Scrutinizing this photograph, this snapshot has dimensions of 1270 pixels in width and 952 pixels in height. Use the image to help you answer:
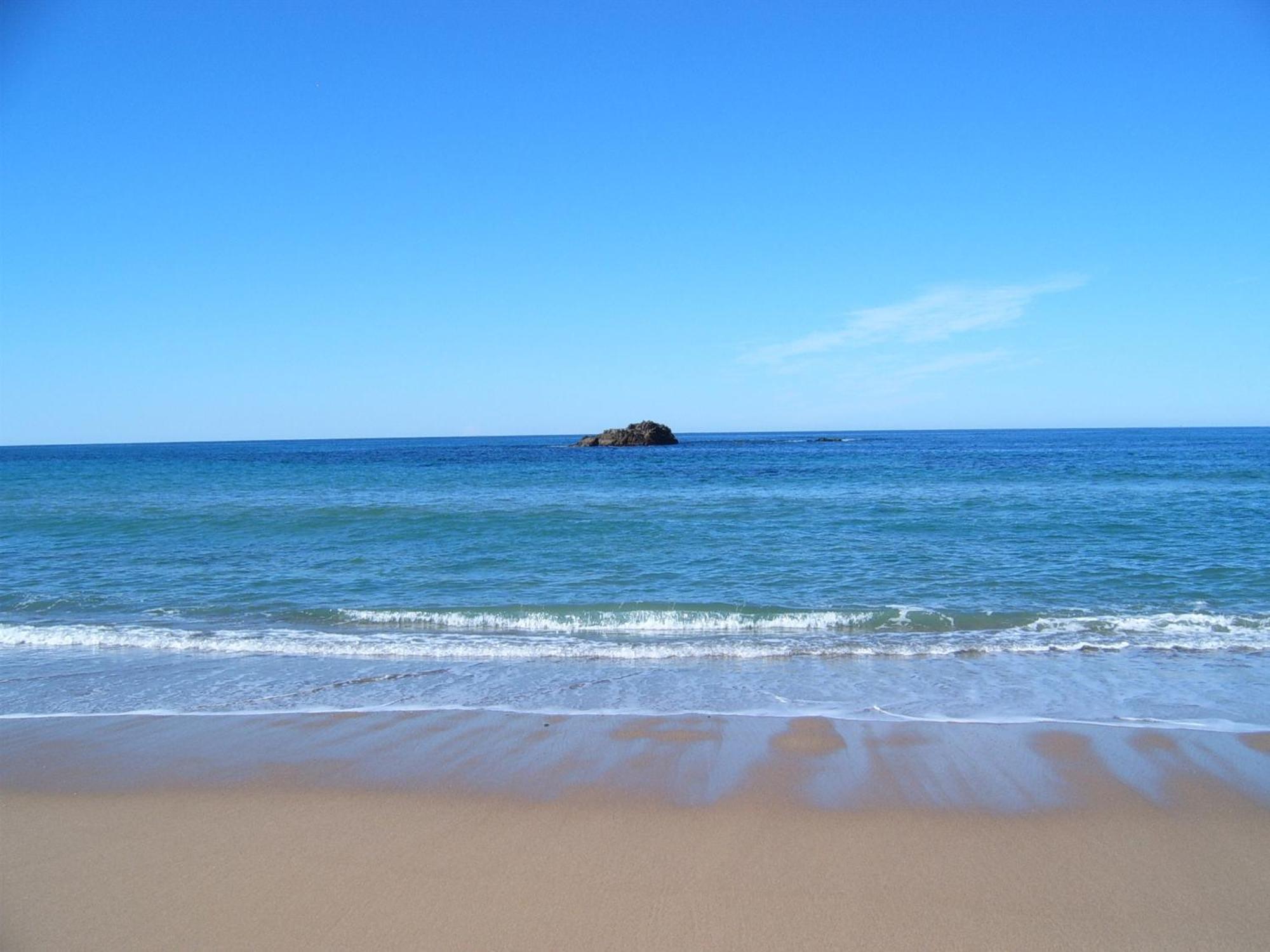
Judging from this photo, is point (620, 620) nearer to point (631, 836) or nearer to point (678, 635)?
point (678, 635)

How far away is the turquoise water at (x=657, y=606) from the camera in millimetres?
7727

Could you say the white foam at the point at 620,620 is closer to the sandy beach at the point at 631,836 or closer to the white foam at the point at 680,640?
the white foam at the point at 680,640

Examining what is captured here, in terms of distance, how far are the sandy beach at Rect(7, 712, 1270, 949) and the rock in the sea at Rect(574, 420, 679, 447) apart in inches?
3275

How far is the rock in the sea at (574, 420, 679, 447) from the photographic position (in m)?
90.5

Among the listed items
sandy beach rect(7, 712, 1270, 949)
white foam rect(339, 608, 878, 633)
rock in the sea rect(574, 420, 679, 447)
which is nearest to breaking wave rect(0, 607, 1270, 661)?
white foam rect(339, 608, 878, 633)

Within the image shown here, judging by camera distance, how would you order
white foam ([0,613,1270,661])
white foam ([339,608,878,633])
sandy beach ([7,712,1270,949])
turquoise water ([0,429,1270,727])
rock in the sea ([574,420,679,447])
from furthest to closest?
rock in the sea ([574,420,679,447]) < white foam ([339,608,878,633]) < white foam ([0,613,1270,661]) < turquoise water ([0,429,1270,727]) < sandy beach ([7,712,1270,949])

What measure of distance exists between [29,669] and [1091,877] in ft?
35.7

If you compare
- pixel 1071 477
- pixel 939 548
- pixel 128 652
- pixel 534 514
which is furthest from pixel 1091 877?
pixel 1071 477

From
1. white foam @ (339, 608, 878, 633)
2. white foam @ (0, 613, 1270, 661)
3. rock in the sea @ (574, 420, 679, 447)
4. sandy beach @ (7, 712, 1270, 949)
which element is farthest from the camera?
rock in the sea @ (574, 420, 679, 447)

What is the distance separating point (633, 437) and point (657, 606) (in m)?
80.0

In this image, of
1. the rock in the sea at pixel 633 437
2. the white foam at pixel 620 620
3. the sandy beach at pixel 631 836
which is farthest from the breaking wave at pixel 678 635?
the rock in the sea at pixel 633 437

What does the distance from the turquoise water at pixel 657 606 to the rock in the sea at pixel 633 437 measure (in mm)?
63815

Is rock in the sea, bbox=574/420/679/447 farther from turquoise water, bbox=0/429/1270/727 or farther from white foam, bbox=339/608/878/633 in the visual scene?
white foam, bbox=339/608/878/633

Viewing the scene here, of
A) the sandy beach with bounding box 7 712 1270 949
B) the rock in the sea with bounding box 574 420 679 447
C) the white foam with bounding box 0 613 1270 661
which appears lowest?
the white foam with bounding box 0 613 1270 661
